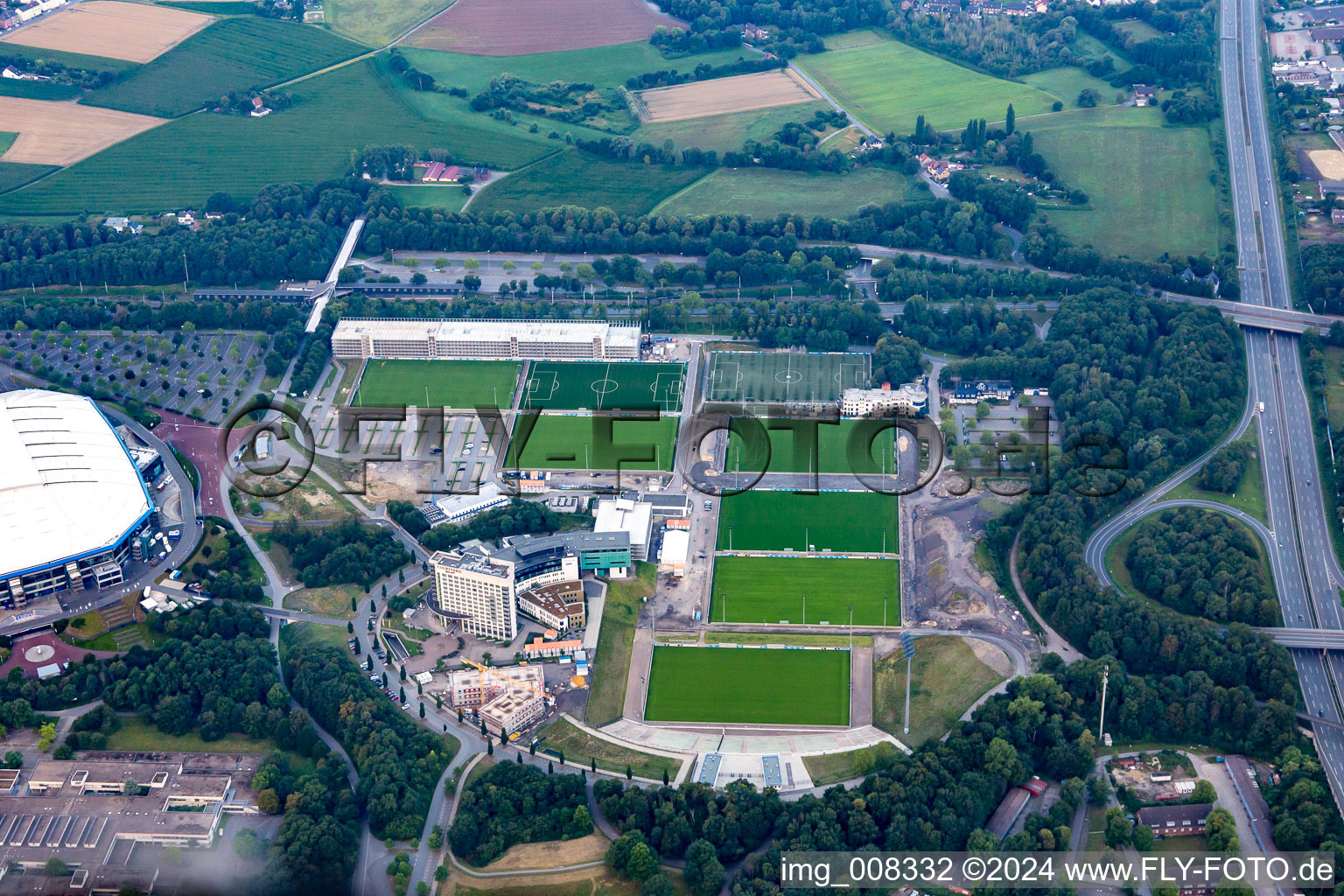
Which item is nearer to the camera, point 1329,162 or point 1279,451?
point 1279,451

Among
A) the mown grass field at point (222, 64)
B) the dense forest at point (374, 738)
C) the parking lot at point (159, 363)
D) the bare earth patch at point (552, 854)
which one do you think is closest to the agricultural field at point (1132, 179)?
the parking lot at point (159, 363)

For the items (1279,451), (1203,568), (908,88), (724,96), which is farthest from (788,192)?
(1203,568)

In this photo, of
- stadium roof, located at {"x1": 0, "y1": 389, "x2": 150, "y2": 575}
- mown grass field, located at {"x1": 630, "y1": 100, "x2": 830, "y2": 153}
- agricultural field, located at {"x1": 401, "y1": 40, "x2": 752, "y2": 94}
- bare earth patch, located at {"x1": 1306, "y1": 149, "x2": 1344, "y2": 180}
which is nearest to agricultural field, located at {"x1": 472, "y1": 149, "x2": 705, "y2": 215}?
mown grass field, located at {"x1": 630, "y1": 100, "x2": 830, "y2": 153}

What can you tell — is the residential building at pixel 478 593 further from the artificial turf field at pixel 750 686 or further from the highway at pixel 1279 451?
the highway at pixel 1279 451

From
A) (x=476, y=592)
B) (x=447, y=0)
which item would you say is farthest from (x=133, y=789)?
(x=447, y=0)

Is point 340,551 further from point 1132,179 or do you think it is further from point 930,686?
point 1132,179

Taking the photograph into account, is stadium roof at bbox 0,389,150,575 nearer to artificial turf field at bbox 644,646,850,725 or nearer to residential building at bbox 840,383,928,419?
artificial turf field at bbox 644,646,850,725
